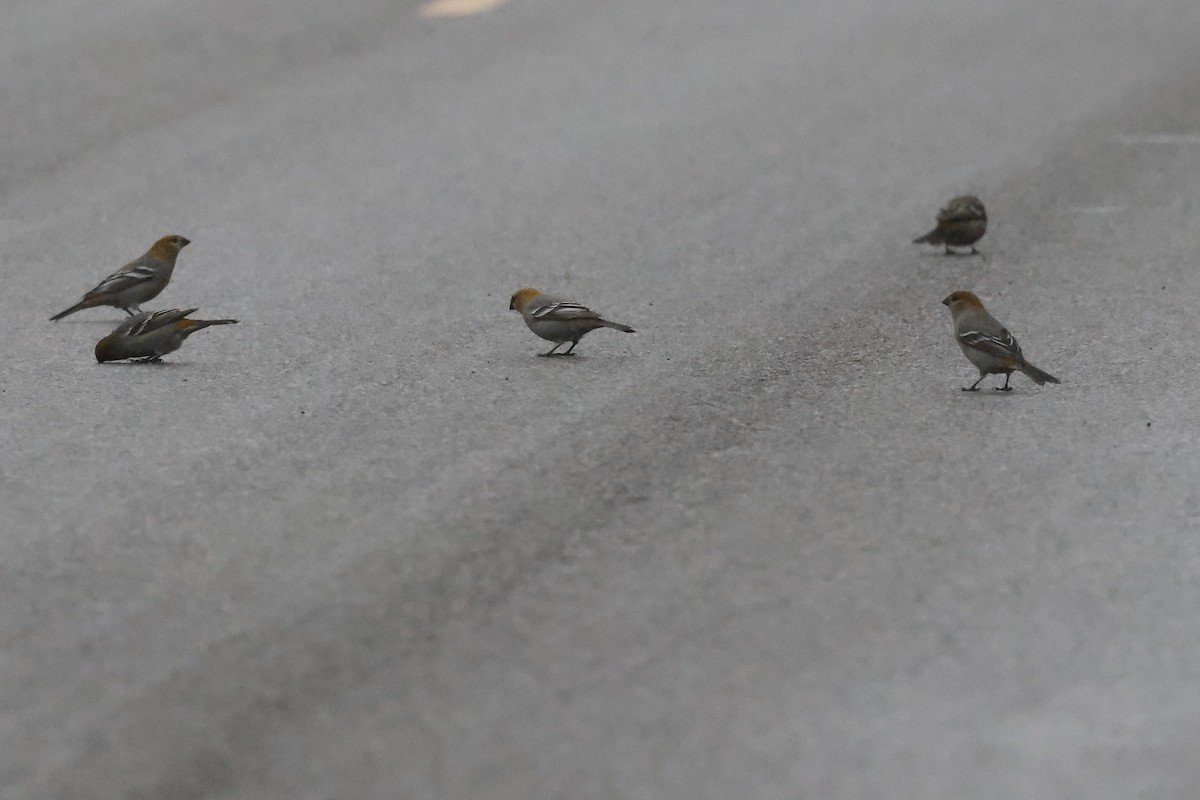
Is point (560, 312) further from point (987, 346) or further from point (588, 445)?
point (987, 346)

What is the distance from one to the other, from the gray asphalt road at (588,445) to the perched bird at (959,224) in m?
0.18

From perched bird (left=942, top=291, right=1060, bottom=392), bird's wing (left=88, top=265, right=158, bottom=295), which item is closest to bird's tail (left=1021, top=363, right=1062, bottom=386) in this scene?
perched bird (left=942, top=291, right=1060, bottom=392)

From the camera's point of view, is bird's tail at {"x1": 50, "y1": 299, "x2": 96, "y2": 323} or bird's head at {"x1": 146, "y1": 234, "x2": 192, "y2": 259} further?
bird's head at {"x1": 146, "y1": 234, "x2": 192, "y2": 259}

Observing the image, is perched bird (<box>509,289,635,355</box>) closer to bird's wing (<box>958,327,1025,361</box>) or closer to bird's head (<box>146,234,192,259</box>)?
bird's wing (<box>958,327,1025,361</box>)

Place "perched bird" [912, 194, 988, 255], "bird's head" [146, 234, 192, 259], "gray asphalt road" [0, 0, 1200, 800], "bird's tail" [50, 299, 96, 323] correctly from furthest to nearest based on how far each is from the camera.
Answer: "perched bird" [912, 194, 988, 255] → "bird's head" [146, 234, 192, 259] → "bird's tail" [50, 299, 96, 323] → "gray asphalt road" [0, 0, 1200, 800]

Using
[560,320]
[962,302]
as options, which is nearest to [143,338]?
[560,320]

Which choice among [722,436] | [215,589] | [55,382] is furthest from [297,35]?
[215,589]

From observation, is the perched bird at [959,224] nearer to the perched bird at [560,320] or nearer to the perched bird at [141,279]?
the perched bird at [560,320]

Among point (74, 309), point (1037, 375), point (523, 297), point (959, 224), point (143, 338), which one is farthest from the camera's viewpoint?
point (959, 224)

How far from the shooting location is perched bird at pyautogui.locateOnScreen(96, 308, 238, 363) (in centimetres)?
914

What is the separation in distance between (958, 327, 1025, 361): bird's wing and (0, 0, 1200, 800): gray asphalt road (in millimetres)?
236

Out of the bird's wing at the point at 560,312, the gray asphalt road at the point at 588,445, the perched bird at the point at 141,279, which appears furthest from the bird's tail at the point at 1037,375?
the perched bird at the point at 141,279

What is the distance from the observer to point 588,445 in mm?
7738

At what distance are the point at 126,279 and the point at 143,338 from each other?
1.19 metres
